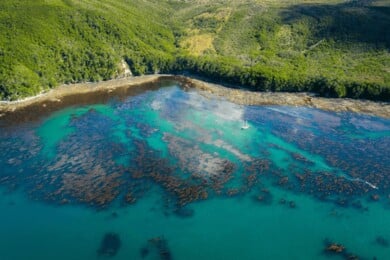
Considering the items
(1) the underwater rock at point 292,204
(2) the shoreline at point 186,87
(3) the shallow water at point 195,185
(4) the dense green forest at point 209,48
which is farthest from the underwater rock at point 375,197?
(4) the dense green forest at point 209,48

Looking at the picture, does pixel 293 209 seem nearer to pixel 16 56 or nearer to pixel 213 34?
pixel 16 56

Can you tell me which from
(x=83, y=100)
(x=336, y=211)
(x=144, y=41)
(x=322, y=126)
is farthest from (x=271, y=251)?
(x=144, y=41)

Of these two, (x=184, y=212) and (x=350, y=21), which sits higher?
(x=350, y=21)

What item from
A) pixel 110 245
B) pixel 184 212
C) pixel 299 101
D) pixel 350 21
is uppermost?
pixel 350 21

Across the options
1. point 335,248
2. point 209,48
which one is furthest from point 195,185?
point 209,48

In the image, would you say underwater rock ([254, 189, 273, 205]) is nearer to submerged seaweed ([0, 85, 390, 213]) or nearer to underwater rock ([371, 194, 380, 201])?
submerged seaweed ([0, 85, 390, 213])

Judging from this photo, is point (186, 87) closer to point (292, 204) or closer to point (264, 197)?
point (264, 197)
